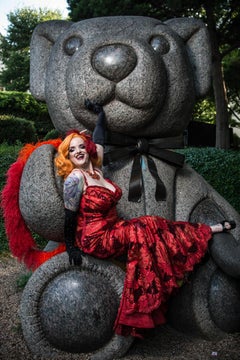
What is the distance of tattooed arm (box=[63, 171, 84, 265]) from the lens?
2.48 metres

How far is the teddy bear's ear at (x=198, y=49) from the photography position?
126 inches

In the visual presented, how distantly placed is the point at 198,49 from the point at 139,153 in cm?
90

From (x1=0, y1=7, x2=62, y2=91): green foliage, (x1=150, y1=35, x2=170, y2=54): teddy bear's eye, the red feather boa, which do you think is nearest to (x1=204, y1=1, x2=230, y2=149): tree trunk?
(x1=150, y1=35, x2=170, y2=54): teddy bear's eye

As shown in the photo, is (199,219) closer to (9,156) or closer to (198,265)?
(198,265)

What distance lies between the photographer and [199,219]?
2920 mm

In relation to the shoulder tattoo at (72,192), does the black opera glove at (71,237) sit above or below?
below

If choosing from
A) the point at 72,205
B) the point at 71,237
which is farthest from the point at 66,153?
the point at 71,237

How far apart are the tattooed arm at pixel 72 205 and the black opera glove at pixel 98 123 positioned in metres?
0.34

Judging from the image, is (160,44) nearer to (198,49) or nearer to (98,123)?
(198,49)

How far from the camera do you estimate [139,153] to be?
120 inches

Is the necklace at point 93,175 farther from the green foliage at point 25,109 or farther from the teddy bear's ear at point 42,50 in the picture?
the green foliage at point 25,109

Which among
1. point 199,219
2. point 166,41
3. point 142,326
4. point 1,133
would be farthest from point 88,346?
point 1,133

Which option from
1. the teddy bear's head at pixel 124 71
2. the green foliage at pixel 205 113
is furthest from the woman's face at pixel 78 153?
the green foliage at pixel 205 113

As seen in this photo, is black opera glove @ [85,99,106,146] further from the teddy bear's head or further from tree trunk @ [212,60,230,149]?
tree trunk @ [212,60,230,149]
